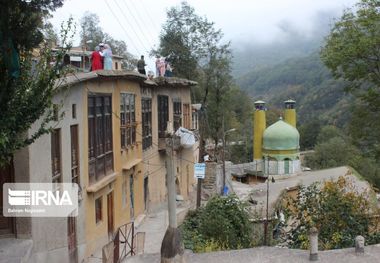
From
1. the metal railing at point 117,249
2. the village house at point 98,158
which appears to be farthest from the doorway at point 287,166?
the metal railing at point 117,249

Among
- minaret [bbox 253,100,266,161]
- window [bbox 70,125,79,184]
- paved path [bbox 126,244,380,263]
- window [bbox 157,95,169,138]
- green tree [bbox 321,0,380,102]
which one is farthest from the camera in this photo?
minaret [bbox 253,100,266,161]

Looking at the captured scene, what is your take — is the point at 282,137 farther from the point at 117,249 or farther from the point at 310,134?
the point at 117,249

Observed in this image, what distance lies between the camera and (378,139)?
22500 millimetres

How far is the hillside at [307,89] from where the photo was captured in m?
94.9

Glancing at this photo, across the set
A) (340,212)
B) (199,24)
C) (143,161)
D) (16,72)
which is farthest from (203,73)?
(16,72)

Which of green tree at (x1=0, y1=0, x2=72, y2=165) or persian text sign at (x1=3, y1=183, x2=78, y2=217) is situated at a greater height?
green tree at (x1=0, y1=0, x2=72, y2=165)

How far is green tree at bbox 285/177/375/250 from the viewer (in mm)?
13945

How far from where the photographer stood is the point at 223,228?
1504cm

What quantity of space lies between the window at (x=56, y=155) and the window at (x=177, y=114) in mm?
13172

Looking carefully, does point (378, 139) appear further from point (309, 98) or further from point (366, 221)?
point (309, 98)

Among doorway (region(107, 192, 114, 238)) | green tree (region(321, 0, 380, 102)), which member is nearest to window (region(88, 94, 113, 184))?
doorway (region(107, 192, 114, 238))

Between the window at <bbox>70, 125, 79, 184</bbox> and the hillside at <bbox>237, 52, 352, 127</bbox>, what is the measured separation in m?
35.9

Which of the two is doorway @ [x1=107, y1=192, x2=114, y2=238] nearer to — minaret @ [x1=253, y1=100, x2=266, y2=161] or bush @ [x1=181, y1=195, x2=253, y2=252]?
bush @ [x1=181, y1=195, x2=253, y2=252]

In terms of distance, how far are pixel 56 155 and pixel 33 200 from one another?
1805 mm
